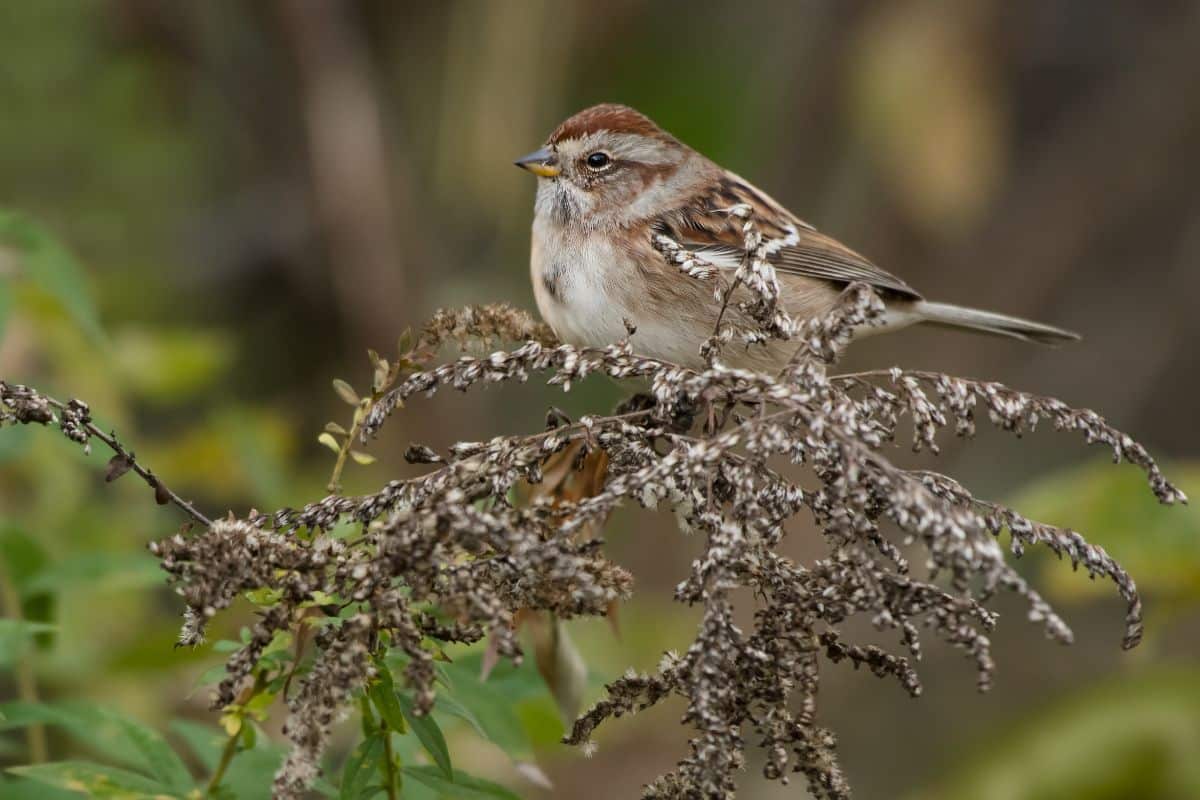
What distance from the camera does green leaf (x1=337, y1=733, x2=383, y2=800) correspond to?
150 cm

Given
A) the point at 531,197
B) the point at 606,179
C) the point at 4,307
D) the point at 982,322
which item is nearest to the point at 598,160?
the point at 606,179


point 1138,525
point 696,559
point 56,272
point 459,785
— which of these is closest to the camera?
point 696,559

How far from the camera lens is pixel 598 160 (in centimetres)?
338

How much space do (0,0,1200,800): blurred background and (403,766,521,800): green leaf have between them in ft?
6.55

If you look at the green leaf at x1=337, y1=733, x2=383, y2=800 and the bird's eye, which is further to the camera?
the bird's eye

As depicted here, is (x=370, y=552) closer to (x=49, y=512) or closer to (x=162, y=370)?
(x=49, y=512)

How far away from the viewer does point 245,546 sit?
1424 mm

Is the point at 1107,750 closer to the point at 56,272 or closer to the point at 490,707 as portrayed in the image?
the point at 490,707

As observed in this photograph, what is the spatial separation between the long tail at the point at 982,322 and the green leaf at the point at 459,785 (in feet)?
6.95

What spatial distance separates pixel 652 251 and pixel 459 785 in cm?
166

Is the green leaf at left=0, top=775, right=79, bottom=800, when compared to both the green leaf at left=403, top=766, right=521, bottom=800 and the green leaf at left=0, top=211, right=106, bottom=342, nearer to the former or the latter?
the green leaf at left=403, top=766, right=521, bottom=800

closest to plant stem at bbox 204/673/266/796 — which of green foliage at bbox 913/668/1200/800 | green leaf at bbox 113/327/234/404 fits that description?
green leaf at bbox 113/327/234/404

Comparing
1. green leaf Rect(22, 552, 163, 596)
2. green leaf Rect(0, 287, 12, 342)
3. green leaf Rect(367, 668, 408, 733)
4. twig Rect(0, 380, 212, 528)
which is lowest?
green leaf Rect(367, 668, 408, 733)

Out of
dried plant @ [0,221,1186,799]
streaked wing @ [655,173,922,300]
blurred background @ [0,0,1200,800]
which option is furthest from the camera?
blurred background @ [0,0,1200,800]
